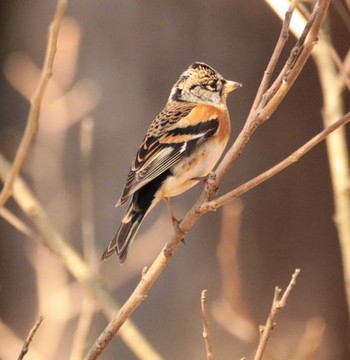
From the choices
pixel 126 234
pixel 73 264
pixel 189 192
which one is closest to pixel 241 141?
pixel 126 234

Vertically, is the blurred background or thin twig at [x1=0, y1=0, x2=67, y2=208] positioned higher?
thin twig at [x1=0, y1=0, x2=67, y2=208]

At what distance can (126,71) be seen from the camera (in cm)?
434

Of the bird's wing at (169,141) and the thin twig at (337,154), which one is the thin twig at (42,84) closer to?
the bird's wing at (169,141)

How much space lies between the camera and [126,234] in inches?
92.4

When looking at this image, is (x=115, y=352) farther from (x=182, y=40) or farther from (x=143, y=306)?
(x=182, y=40)

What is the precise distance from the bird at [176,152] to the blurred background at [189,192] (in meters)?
1.21

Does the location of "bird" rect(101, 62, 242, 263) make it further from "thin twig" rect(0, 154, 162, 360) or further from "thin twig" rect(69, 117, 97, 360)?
"thin twig" rect(0, 154, 162, 360)

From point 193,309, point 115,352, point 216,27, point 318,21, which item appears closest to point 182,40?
point 216,27

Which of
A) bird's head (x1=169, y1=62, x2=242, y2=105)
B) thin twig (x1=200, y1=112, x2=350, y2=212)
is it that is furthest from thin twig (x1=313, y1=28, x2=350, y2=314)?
thin twig (x1=200, y1=112, x2=350, y2=212)

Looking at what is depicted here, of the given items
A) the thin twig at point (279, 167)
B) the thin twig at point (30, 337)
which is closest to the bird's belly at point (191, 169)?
the thin twig at point (279, 167)

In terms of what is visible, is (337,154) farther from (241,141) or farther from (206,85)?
(241,141)

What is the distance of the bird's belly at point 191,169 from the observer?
2.54 metres

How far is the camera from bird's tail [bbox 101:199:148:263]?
229cm

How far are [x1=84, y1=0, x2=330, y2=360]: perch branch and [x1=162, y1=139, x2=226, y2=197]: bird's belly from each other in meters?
0.49
